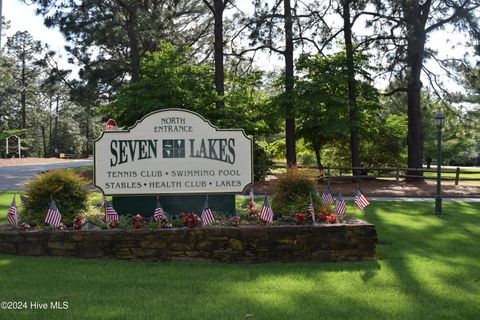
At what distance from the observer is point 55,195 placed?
8422 mm

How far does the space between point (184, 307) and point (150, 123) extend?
4530 mm

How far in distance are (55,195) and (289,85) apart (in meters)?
15.4

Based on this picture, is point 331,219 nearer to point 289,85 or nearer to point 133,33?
point 289,85

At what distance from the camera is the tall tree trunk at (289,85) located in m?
21.7

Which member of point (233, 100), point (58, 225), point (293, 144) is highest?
point (233, 100)

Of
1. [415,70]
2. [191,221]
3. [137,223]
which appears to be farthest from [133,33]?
[191,221]

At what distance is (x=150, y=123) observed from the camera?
29.7ft

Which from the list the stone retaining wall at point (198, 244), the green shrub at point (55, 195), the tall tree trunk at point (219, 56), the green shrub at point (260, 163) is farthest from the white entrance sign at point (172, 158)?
the green shrub at point (260, 163)

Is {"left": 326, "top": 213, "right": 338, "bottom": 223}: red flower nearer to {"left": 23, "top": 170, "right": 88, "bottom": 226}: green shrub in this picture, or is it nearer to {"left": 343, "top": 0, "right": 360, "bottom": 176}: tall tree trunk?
{"left": 23, "top": 170, "right": 88, "bottom": 226}: green shrub

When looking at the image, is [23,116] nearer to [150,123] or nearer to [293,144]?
[293,144]

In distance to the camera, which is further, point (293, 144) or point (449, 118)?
point (449, 118)

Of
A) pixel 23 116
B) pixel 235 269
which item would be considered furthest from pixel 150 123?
pixel 23 116

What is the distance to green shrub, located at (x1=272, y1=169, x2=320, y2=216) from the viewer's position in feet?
27.8

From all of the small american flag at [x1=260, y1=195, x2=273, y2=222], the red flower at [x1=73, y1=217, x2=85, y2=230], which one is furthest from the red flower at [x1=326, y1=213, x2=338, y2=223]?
the red flower at [x1=73, y1=217, x2=85, y2=230]
